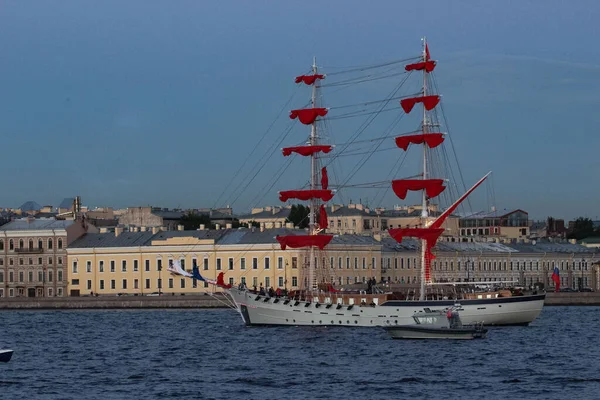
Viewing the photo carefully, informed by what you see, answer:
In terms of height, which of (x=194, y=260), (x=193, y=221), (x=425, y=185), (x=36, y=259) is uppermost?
(x=193, y=221)

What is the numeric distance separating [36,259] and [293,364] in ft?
200

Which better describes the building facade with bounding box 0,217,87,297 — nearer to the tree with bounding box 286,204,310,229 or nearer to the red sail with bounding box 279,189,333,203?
the tree with bounding box 286,204,310,229

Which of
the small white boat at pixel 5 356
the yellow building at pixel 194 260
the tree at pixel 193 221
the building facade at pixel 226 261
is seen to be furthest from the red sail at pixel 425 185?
the tree at pixel 193 221

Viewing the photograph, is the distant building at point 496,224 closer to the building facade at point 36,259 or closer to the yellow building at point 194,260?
the yellow building at point 194,260

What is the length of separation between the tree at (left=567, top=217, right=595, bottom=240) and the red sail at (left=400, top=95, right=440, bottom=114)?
85549mm

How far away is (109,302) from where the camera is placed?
9444cm

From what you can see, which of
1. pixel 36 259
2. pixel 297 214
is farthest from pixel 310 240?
pixel 297 214

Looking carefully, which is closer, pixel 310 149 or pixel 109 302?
pixel 310 149

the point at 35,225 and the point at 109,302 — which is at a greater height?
the point at 35,225

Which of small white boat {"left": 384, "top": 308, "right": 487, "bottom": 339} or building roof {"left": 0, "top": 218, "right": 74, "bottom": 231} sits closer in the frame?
small white boat {"left": 384, "top": 308, "right": 487, "bottom": 339}

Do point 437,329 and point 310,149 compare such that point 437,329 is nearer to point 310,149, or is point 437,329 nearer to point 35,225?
point 310,149

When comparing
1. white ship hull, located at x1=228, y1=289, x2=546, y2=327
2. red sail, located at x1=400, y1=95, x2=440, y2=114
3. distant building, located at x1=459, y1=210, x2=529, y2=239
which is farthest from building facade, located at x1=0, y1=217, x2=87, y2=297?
distant building, located at x1=459, y1=210, x2=529, y2=239

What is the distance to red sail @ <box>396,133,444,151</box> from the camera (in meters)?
65.4

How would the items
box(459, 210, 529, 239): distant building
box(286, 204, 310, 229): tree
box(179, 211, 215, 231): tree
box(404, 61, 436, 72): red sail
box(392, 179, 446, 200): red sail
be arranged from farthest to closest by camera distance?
box(459, 210, 529, 239): distant building
box(179, 211, 215, 231): tree
box(286, 204, 310, 229): tree
box(404, 61, 436, 72): red sail
box(392, 179, 446, 200): red sail
